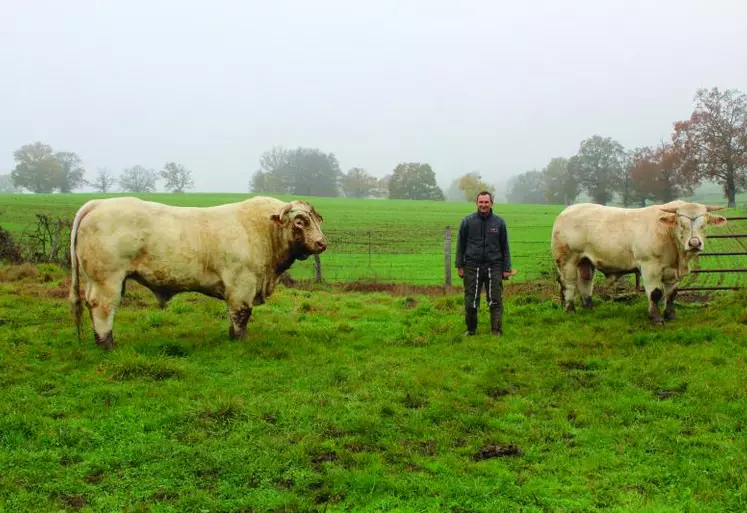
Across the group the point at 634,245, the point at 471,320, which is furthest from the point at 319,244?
the point at 634,245

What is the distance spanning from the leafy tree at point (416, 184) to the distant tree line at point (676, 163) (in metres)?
18.6

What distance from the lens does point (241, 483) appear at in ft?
15.5

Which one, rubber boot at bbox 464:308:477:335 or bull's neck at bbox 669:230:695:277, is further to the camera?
bull's neck at bbox 669:230:695:277

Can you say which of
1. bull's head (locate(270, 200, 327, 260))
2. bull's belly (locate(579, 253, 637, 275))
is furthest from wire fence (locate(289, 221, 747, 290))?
bull's head (locate(270, 200, 327, 260))

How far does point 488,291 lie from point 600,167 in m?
69.4

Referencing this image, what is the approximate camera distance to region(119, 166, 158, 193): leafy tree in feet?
332

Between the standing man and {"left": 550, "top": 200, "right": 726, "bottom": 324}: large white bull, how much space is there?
7.06ft

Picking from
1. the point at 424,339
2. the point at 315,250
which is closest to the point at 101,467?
the point at 315,250

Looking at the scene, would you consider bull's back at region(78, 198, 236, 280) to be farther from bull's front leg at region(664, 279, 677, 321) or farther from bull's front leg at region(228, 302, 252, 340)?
bull's front leg at region(664, 279, 677, 321)

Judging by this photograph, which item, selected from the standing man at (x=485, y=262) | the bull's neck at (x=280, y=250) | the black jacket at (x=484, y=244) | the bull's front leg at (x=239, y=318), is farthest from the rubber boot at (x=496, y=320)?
the bull's front leg at (x=239, y=318)

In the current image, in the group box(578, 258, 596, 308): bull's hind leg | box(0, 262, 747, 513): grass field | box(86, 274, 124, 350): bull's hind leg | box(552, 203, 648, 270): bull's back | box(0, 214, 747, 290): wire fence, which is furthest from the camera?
box(0, 214, 747, 290): wire fence

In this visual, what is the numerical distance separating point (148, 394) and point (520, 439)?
13.4 feet

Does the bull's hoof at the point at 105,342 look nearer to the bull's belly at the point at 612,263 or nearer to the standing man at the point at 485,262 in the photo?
the standing man at the point at 485,262

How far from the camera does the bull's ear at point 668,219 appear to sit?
9805 millimetres
